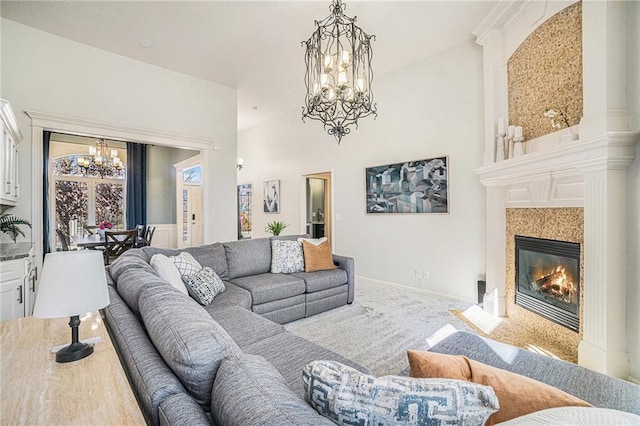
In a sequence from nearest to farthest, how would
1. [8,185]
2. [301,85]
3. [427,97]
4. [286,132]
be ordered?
[8,185]
[427,97]
[301,85]
[286,132]

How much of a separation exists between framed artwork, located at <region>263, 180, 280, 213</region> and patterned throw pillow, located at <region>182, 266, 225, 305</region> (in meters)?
4.34

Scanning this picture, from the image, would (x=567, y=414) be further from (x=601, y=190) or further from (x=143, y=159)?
(x=143, y=159)

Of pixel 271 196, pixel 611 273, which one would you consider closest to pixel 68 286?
pixel 611 273

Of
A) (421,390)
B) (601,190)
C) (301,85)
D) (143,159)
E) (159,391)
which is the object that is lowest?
(159,391)

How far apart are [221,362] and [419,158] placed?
4.16 m

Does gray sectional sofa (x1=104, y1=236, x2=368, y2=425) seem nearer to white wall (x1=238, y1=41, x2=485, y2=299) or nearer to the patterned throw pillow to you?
the patterned throw pillow

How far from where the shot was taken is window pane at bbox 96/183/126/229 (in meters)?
7.28

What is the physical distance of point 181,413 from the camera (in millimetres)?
794

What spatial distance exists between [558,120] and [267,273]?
11.2ft

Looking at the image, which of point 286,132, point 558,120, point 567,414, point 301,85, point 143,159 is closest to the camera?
point 567,414

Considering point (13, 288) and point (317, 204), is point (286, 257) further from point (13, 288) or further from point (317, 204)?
point (317, 204)

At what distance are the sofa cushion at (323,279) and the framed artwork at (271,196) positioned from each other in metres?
3.64

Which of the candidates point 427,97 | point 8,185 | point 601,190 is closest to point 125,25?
point 8,185

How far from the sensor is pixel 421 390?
0.71 metres
